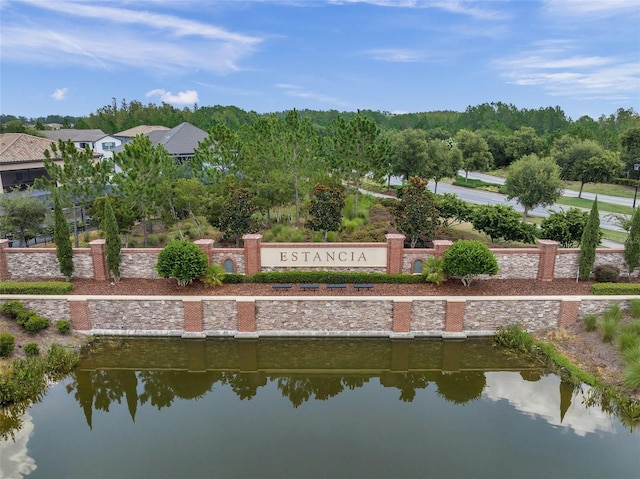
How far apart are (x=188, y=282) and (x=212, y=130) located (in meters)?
12.5

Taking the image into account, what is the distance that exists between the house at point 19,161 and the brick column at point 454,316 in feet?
111

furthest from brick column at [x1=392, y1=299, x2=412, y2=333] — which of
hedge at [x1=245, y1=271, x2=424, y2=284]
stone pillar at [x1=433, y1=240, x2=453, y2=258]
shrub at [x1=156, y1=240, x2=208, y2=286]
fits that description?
shrub at [x1=156, y1=240, x2=208, y2=286]

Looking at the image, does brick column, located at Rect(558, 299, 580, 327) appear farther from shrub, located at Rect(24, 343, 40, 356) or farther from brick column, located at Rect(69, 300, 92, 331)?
shrub, located at Rect(24, 343, 40, 356)

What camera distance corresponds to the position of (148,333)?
57.4 feet

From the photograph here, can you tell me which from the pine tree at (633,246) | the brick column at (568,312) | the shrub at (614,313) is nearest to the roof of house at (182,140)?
the brick column at (568,312)

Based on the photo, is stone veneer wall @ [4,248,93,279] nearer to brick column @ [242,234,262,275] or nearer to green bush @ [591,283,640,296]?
brick column @ [242,234,262,275]

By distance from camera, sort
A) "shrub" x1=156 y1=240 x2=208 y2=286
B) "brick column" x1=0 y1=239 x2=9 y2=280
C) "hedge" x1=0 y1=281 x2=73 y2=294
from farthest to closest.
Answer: "brick column" x1=0 y1=239 x2=9 y2=280
"shrub" x1=156 y1=240 x2=208 y2=286
"hedge" x1=0 y1=281 x2=73 y2=294

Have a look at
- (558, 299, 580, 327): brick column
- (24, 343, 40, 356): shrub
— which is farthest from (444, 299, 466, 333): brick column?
(24, 343, 40, 356): shrub

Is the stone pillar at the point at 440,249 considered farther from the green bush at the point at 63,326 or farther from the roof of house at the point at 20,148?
the roof of house at the point at 20,148

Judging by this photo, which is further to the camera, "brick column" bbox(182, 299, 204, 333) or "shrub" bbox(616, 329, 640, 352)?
"brick column" bbox(182, 299, 204, 333)

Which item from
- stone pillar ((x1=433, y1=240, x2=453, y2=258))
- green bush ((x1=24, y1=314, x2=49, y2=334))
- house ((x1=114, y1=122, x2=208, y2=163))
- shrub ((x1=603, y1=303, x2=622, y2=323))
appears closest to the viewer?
green bush ((x1=24, y1=314, x2=49, y2=334))

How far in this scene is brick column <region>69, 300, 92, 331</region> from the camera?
676 inches

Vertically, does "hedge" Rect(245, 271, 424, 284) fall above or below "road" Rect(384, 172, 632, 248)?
below

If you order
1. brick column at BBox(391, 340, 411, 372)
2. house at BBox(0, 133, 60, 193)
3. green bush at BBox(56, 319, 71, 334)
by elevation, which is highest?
house at BBox(0, 133, 60, 193)
